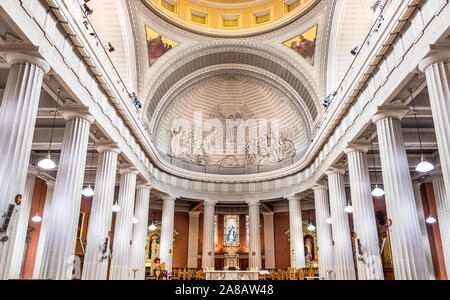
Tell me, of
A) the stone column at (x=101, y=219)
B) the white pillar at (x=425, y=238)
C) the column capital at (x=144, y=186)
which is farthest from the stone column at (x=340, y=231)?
the column capital at (x=144, y=186)

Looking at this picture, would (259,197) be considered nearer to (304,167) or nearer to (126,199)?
(304,167)

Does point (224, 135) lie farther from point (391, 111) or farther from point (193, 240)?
point (391, 111)

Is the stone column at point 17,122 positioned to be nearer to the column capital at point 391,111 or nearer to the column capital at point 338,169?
the column capital at point 391,111

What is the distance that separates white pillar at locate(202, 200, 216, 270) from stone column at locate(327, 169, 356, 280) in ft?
Answer: 30.3

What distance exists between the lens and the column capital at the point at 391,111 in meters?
10.3

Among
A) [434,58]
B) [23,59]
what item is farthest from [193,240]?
[434,58]

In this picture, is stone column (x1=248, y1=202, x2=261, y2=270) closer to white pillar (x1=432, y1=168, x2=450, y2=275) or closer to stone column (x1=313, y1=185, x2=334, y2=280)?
stone column (x1=313, y1=185, x2=334, y2=280)

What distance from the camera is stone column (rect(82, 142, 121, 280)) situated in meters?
11.9

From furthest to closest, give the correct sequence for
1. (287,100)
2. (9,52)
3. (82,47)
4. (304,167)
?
1. (287,100)
2. (304,167)
3. (82,47)
4. (9,52)

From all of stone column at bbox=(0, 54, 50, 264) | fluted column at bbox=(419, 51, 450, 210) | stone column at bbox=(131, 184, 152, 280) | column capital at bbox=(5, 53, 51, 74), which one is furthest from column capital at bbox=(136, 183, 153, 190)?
fluted column at bbox=(419, 51, 450, 210)

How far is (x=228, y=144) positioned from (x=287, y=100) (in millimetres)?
5627

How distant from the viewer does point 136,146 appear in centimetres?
1669

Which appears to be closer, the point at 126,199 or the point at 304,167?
the point at 126,199
